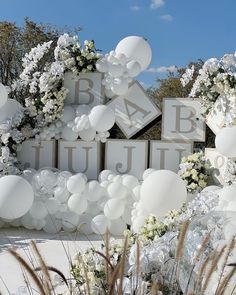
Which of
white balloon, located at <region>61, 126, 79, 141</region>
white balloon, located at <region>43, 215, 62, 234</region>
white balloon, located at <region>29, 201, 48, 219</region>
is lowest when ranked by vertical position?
white balloon, located at <region>43, 215, 62, 234</region>

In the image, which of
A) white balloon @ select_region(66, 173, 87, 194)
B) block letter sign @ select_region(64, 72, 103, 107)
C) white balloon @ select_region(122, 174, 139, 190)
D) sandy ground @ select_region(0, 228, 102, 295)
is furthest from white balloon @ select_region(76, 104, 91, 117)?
sandy ground @ select_region(0, 228, 102, 295)

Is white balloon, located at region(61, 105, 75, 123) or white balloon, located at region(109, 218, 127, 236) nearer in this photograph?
white balloon, located at region(109, 218, 127, 236)

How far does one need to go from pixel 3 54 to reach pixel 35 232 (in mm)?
8056

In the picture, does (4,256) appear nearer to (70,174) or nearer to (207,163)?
(70,174)

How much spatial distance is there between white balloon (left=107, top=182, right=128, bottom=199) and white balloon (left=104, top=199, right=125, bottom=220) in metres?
0.07

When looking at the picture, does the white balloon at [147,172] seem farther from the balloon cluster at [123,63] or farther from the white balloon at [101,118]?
the balloon cluster at [123,63]

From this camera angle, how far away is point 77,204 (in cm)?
521

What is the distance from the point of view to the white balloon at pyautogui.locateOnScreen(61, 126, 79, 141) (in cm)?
564

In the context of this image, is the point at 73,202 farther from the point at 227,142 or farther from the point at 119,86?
the point at 227,142

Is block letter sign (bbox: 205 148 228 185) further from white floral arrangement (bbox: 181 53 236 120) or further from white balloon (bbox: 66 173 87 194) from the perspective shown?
white balloon (bbox: 66 173 87 194)

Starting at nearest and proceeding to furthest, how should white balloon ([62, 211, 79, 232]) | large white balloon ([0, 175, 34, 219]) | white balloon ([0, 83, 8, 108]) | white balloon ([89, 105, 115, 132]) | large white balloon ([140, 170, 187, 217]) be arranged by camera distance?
large white balloon ([140, 170, 187, 217]) → large white balloon ([0, 175, 34, 219]) → white balloon ([62, 211, 79, 232]) → white balloon ([89, 105, 115, 132]) → white balloon ([0, 83, 8, 108])

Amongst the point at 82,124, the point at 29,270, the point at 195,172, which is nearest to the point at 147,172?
the point at 195,172

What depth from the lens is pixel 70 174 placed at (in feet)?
17.9

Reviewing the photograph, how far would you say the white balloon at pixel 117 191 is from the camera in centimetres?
519
